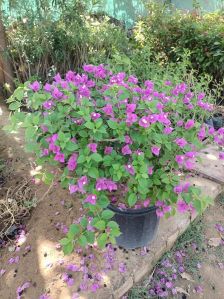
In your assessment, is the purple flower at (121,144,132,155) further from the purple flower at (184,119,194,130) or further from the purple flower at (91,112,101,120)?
the purple flower at (184,119,194,130)

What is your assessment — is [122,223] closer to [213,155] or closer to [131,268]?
[131,268]

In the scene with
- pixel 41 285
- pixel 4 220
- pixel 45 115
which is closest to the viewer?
pixel 45 115

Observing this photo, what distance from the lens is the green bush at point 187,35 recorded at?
4074 mm

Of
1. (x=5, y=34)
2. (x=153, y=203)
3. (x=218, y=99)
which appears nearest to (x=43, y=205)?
(x=153, y=203)

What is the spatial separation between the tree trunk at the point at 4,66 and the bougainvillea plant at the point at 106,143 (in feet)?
7.43

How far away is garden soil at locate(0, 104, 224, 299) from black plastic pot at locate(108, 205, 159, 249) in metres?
0.36

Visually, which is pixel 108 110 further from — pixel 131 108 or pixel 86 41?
pixel 86 41

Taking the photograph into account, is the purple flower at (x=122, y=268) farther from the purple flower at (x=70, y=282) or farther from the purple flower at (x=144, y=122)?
the purple flower at (x=144, y=122)

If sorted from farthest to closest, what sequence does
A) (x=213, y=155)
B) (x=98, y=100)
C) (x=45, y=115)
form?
(x=213, y=155) < (x=98, y=100) < (x=45, y=115)

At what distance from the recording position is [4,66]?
3.87 m

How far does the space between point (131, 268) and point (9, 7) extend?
124 inches

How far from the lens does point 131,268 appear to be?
2066mm

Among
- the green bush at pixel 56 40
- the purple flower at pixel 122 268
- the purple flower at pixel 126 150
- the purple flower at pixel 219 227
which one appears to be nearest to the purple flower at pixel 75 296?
the purple flower at pixel 122 268

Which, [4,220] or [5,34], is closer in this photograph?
[4,220]
